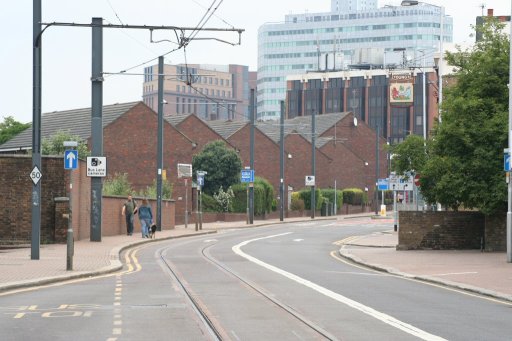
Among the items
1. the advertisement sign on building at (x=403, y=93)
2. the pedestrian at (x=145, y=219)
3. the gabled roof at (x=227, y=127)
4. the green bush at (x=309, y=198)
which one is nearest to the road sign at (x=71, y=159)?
the pedestrian at (x=145, y=219)

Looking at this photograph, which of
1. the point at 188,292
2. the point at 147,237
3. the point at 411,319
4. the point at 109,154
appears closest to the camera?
the point at 411,319

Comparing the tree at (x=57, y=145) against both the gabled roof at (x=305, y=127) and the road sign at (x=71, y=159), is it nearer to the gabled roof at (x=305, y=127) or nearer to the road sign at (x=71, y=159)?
the road sign at (x=71, y=159)

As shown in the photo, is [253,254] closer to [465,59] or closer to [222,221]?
[465,59]

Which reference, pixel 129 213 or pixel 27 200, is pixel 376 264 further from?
pixel 129 213

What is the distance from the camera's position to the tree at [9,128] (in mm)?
90250

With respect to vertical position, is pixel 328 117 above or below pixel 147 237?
above

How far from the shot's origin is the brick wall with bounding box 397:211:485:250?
34.0m

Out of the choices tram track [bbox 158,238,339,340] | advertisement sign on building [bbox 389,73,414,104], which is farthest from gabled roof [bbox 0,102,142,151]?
tram track [bbox 158,238,339,340]

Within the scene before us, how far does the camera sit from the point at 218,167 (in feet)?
246

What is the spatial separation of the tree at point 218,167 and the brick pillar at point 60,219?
39.6 m

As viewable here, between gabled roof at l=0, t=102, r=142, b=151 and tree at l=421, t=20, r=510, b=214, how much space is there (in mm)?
36924

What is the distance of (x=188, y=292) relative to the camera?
18.1 metres

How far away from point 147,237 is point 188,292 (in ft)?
79.7

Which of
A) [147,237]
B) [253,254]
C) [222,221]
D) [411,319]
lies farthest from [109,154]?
[411,319]
